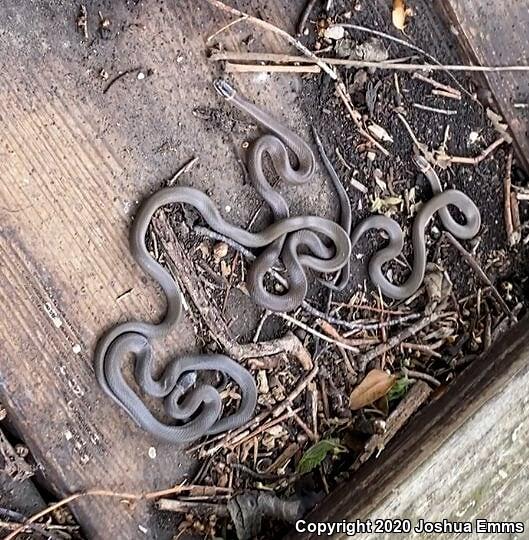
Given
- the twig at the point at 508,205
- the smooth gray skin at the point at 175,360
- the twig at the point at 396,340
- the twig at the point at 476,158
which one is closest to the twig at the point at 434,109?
the twig at the point at 476,158

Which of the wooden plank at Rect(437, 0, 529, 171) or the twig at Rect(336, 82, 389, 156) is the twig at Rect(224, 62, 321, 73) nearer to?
the twig at Rect(336, 82, 389, 156)

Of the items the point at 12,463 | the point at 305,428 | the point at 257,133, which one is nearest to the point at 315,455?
the point at 305,428

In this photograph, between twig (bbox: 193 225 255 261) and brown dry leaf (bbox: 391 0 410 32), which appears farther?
brown dry leaf (bbox: 391 0 410 32)

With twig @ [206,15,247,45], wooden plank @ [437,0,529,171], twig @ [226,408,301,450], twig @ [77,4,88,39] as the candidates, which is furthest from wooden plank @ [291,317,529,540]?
twig @ [77,4,88,39]

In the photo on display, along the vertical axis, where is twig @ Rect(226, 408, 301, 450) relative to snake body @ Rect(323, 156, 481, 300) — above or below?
below

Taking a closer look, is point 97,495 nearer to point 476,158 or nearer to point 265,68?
point 265,68

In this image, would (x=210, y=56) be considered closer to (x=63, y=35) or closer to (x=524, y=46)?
(x=63, y=35)
